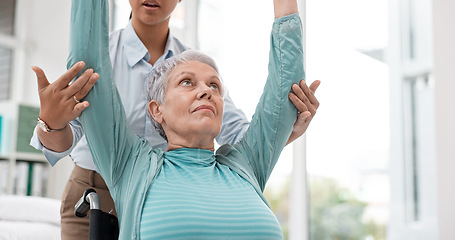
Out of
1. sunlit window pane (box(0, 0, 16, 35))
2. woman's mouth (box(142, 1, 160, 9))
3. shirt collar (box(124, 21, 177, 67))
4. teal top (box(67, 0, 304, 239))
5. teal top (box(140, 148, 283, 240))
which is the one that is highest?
sunlit window pane (box(0, 0, 16, 35))

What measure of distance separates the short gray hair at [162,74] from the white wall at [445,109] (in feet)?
6.25

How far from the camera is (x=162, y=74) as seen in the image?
57.4 inches

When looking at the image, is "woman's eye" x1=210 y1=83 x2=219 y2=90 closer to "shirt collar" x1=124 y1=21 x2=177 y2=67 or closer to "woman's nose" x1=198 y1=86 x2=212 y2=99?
"woman's nose" x1=198 y1=86 x2=212 y2=99

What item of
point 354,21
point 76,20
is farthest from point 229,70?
point 76,20

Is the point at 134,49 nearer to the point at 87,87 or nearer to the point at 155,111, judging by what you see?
the point at 155,111

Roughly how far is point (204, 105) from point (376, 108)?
2199 millimetres

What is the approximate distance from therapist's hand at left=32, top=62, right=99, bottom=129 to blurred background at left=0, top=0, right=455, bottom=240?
91.2 inches

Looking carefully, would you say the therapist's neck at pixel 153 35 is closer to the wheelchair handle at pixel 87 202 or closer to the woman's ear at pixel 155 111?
the woman's ear at pixel 155 111

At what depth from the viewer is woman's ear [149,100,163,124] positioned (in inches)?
56.9

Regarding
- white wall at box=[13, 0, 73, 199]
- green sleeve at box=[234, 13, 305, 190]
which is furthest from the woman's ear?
white wall at box=[13, 0, 73, 199]

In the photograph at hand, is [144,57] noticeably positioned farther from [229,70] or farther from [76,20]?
[229,70]

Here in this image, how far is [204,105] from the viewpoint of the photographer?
4.54 feet

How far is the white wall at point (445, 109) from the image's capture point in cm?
282

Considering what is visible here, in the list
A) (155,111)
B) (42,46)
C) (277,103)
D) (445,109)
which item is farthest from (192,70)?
(42,46)
